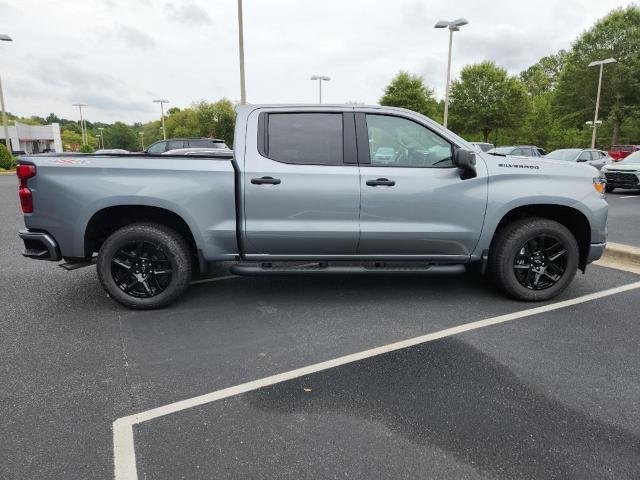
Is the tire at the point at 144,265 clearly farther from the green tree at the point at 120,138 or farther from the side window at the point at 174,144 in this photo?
the green tree at the point at 120,138

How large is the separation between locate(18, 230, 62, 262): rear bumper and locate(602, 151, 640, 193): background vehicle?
51.5ft

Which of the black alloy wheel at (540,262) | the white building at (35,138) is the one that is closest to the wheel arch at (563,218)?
the black alloy wheel at (540,262)

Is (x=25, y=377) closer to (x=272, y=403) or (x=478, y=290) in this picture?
(x=272, y=403)

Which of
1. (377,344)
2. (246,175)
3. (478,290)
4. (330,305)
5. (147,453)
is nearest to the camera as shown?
(147,453)

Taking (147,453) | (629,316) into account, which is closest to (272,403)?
(147,453)

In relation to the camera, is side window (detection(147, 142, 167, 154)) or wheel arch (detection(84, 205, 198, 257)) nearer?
wheel arch (detection(84, 205, 198, 257))

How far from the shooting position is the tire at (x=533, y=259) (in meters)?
4.53

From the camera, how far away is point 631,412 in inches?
108

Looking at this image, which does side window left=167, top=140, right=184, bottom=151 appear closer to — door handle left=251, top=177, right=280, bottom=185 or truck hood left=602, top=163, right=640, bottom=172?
truck hood left=602, top=163, right=640, bottom=172

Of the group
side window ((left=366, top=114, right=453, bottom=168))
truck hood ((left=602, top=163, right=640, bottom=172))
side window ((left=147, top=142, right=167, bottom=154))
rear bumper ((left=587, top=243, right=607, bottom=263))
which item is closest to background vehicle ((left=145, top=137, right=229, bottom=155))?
side window ((left=147, top=142, right=167, bottom=154))

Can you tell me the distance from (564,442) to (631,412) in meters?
0.59

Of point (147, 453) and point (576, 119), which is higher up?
point (576, 119)

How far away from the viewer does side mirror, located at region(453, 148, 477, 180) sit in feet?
13.7

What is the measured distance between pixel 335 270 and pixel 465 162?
1.52 meters
